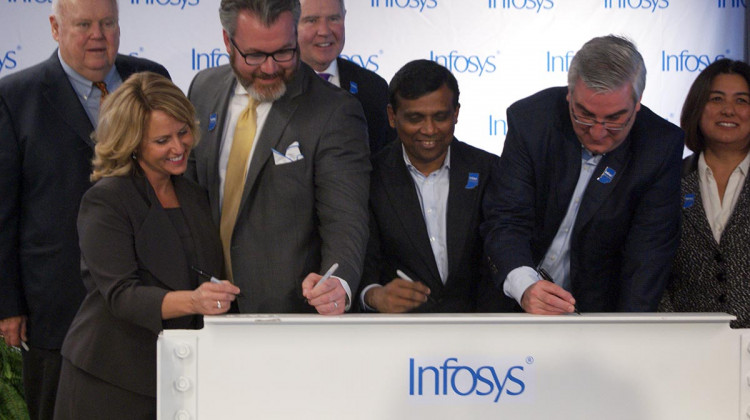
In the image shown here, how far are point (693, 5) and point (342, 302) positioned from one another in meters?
3.53

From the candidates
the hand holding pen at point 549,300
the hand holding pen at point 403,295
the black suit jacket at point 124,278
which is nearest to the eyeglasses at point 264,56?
the black suit jacket at point 124,278

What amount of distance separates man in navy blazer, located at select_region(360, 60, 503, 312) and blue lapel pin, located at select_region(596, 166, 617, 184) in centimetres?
38

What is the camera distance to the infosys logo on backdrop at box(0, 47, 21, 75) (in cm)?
445

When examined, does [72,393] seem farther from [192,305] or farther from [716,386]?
[716,386]

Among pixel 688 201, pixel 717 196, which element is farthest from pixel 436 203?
pixel 717 196

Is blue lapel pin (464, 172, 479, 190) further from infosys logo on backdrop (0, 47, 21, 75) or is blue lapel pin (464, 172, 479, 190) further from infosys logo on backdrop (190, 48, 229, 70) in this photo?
infosys logo on backdrop (0, 47, 21, 75)

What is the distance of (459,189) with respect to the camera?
2.67 meters

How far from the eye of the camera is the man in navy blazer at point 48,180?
283 cm

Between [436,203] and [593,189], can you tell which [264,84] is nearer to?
Result: [436,203]

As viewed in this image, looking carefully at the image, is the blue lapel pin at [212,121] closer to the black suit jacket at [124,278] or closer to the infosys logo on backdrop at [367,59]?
the black suit jacket at [124,278]

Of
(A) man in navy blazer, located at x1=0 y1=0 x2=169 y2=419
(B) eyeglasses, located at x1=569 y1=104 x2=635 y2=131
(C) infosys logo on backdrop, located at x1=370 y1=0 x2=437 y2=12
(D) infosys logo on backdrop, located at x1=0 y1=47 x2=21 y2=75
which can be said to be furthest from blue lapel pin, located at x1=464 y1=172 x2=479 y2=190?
(D) infosys logo on backdrop, located at x1=0 y1=47 x2=21 y2=75

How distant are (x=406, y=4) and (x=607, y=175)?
97.1 inches

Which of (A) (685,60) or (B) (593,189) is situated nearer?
(B) (593,189)

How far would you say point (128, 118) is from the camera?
7.18ft
